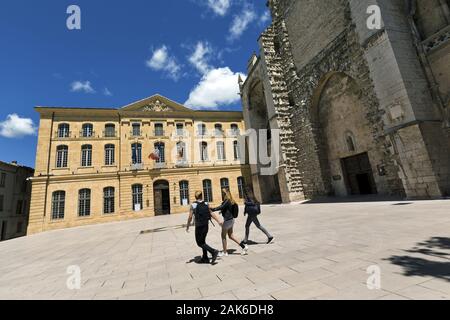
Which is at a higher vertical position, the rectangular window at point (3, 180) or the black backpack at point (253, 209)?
the rectangular window at point (3, 180)

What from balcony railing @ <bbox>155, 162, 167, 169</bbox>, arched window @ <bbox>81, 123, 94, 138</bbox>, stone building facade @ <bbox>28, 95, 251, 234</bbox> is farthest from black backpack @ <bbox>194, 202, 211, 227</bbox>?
arched window @ <bbox>81, 123, 94, 138</bbox>

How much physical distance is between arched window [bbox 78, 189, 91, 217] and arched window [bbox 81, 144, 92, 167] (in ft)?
9.36

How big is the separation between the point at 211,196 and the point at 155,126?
1071 centimetres

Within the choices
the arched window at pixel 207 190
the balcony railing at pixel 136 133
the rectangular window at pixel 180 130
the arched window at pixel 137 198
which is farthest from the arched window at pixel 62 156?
the arched window at pixel 207 190

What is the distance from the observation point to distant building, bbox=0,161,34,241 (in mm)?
25984

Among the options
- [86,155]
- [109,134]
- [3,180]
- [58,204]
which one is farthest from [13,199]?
[109,134]

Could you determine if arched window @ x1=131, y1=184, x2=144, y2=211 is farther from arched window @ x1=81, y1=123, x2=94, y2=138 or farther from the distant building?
the distant building

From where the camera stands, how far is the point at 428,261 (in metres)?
3.24

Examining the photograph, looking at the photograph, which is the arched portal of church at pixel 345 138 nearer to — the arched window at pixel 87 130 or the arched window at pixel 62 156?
the arched window at pixel 87 130

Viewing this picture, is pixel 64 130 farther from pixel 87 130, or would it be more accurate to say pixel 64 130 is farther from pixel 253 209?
pixel 253 209

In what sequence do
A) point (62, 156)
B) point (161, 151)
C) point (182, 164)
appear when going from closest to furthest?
1. point (62, 156)
2. point (182, 164)
3. point (161, 151)

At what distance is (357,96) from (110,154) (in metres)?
23.5

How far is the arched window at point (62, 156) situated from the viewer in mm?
22491

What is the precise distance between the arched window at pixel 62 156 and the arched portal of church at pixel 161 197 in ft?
30.0
